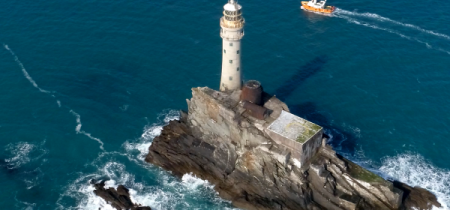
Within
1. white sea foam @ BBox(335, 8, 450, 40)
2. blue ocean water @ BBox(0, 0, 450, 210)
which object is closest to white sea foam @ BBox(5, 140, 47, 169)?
blue ocean water @ BBox(0, 0, 450, 210)

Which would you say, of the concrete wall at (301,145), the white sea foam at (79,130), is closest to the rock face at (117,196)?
the white sea foam at (79,130)

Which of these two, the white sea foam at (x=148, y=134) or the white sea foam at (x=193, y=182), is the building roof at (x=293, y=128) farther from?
the white sea foam at (x=148, y=134)

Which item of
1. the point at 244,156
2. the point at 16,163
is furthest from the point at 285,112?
the point at 16,163

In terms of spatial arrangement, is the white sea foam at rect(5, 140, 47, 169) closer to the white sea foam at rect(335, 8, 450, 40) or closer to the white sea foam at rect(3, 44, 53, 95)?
the white sea foam at rect(3, 44, 53, 95)

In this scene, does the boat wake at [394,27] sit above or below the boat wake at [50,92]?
above

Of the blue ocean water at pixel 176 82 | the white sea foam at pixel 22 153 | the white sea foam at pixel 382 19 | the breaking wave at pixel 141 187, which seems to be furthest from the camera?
the white sea foam at pixel 382 19
